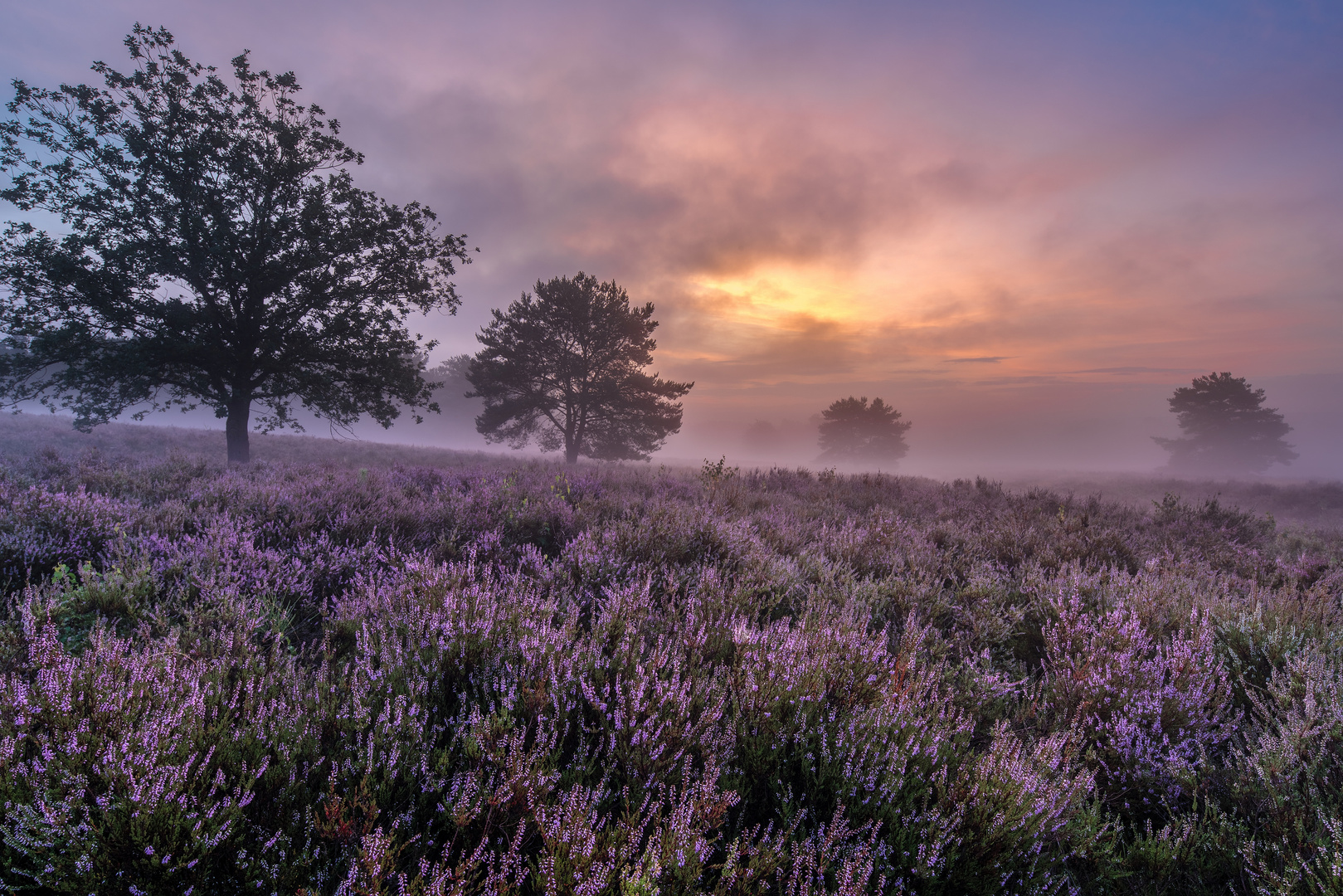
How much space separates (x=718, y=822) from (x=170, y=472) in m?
8.86

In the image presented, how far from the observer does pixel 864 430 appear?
58.6 metres

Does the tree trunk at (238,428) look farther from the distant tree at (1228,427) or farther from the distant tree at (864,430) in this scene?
the distant tree at (1228,427)

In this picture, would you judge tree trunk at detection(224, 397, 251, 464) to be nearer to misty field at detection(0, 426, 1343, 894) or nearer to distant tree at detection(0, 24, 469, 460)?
distant tree at detection(0, 24, 469, 460)

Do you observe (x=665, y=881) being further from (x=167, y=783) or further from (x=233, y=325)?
(x=233, y=325)

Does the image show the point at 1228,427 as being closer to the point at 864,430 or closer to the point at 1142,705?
the point at 864,430

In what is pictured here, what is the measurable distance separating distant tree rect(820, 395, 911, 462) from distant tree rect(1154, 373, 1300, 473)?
77.4 feet

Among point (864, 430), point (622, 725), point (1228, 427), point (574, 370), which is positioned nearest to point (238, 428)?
point (574, 370)

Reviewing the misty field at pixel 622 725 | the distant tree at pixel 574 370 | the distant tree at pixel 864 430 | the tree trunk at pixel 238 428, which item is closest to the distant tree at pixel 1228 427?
the distant tree at pixel 864 430

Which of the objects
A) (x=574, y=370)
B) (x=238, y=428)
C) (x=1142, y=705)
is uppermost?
(x=574, y=370)

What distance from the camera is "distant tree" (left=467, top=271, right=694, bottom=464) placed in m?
20.4

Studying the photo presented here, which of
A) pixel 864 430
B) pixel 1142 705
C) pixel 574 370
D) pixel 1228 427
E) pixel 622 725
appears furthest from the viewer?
pixel 864 430

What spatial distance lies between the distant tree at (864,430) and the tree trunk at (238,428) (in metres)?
55.2

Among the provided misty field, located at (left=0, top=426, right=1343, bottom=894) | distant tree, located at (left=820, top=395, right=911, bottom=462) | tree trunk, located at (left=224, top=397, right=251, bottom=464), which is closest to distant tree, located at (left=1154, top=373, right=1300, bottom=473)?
distant tree, located at (left=820, top=395, right=911, bottom=462)

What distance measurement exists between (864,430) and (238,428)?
5749 centimetres
